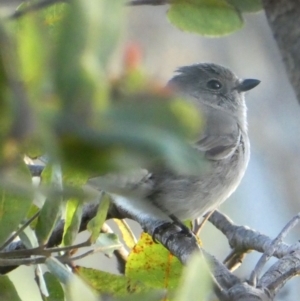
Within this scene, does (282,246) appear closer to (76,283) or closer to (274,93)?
(76,283)

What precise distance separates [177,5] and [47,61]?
2.24 ft

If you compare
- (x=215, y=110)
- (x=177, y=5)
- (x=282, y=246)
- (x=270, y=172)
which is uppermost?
(x=177, y=5)

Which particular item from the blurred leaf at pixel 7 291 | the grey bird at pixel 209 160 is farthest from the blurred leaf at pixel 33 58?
the grey bird at pixel 209 160

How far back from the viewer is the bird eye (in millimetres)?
2531

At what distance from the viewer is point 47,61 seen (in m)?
0.31

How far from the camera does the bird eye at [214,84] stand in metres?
2.53

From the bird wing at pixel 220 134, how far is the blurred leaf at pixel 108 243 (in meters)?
0.65

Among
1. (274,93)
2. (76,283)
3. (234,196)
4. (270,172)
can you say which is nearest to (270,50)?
(274,93)

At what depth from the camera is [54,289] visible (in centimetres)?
98

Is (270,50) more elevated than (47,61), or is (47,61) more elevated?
(47,61)

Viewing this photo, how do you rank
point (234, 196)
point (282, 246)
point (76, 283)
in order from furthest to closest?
1. point (234, 196)
2. point (282, 246)
3. point (76, 283)

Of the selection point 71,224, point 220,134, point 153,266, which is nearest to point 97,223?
point 71,224

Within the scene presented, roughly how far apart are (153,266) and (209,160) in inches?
21.7

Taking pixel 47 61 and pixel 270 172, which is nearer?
pixel 47 61
